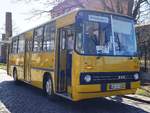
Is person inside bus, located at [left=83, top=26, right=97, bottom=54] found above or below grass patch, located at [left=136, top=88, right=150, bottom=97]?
above

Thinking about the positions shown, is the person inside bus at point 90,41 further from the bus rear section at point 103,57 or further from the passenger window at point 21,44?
the passenger window at point 21,44

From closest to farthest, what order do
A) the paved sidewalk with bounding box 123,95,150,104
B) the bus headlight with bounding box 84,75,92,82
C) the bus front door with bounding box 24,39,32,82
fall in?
the bus headlight with bounding box 84,75,92,82 < the paved sidewalk with bounding box 123,95,150,104 < the bus front door with bounding box 24,39,32,82

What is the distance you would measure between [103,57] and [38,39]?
5084 millimetres

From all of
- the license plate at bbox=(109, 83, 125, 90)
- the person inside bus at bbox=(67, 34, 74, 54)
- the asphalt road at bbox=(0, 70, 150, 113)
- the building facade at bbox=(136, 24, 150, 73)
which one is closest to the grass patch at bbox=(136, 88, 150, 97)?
the asphalt road at bbox=(0, 70, 150, 113)

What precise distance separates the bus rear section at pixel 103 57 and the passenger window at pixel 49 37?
2561 mm

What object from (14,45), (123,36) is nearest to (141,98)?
(123,36)

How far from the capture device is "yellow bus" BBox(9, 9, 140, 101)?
413 inches

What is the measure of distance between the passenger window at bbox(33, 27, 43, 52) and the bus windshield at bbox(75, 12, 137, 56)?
14.1 feet

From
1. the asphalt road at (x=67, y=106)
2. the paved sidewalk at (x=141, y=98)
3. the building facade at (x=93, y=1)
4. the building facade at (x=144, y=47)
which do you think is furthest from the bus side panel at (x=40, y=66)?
the building facade at (x=93, y=1)

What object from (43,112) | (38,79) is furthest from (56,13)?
(43,112)

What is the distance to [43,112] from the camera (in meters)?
Result: 10.9

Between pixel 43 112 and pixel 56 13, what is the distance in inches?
583

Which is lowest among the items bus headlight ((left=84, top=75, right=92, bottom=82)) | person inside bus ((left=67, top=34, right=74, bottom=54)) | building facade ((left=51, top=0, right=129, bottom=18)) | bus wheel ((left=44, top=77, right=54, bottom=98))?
bus wheel ((left=44, top=77, right=54, bottom=98))

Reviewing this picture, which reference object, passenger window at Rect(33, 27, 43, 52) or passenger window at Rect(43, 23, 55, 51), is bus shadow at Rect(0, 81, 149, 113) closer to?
passenger window at Rect(43, 23, 55, 51)
